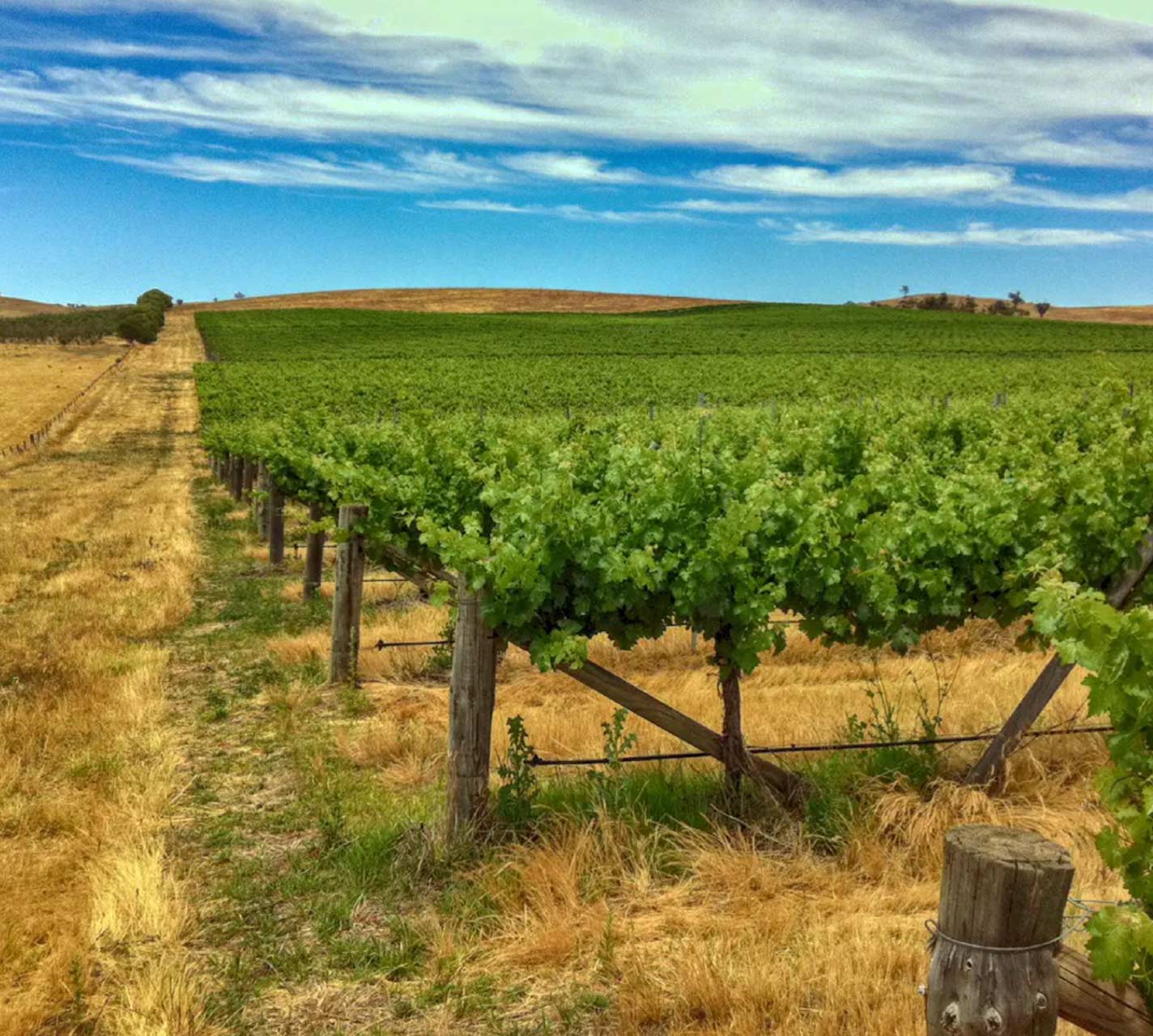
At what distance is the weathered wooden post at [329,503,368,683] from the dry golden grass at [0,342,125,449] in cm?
3420

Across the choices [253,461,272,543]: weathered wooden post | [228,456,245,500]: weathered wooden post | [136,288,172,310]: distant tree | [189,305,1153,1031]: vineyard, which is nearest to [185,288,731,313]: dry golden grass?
[136,288,172,310]: distant tree

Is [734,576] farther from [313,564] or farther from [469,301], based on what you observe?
[469,301]

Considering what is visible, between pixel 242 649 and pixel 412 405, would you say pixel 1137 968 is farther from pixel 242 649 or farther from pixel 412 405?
pixel 412 405

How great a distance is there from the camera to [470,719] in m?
6.66

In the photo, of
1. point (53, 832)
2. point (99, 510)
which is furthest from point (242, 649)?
point (99, 510)

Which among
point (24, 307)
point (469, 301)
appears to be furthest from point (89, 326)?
point (24, 307)

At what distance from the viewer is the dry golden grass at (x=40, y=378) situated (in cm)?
4806

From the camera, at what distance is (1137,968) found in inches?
116

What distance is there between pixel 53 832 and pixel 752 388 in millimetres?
42614

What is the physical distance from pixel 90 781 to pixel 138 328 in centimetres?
9047

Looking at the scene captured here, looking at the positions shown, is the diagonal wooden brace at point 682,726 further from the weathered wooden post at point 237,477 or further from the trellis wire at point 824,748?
the weathered wooden post at point 237,477

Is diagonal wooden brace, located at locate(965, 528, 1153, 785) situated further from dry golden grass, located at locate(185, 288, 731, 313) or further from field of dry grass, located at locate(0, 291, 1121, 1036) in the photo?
dry golden grass, located at locate(185, 288, 731, 313)

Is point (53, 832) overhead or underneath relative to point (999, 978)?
underneath

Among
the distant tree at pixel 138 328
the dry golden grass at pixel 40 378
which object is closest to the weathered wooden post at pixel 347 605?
the dry golden grass at pixel 40 378
